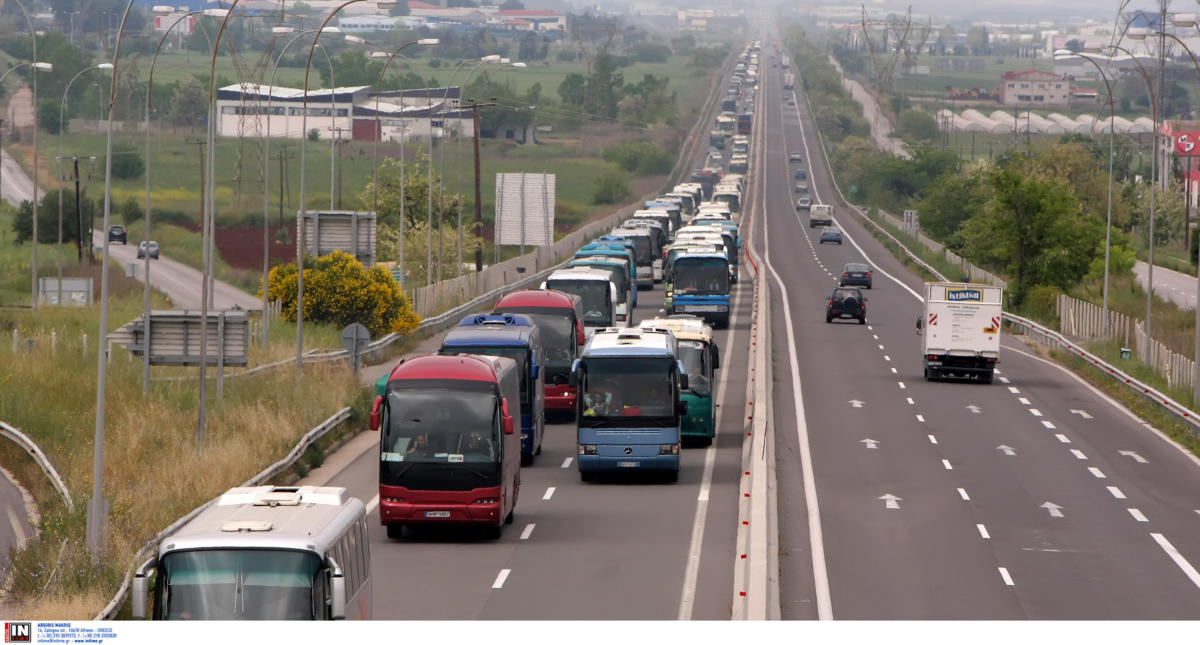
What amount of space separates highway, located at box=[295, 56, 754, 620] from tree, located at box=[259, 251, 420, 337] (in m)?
17.9

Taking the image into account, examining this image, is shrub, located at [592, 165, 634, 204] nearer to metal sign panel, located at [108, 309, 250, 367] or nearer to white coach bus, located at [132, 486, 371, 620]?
metal sign panel, located at [108, 309, 250, 367]

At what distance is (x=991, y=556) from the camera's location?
25609mm

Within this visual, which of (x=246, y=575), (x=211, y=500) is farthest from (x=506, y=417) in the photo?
(x=246, y=575)

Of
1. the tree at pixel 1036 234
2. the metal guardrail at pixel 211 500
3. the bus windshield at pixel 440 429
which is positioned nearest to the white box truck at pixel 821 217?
the tree at pixel 1036 234

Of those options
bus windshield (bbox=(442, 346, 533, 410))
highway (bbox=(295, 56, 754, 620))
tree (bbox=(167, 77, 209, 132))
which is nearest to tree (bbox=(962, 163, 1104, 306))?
highway (bbox=(295, 56, 754, 620))

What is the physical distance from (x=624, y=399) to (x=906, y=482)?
220 inches

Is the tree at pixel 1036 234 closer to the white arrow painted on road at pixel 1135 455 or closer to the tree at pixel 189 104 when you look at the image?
the white arrow painted on road at pixel 1135 455

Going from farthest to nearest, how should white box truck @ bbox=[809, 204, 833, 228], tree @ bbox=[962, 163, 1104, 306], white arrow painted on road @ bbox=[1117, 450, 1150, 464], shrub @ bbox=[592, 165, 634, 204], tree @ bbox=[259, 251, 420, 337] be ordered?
shrub @ bbox=[592, 165, 634, 204] → white box truck @ bbox=[809, 204, 833, 228] → tree @ bbox=[962, 163, 1104, 306] → tree @ bbox=[259, 251, 420, 337] → white arrow painted on road @ bbox=[1117, 450, 1150, 464]

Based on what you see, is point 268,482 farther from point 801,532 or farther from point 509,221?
point 509,221

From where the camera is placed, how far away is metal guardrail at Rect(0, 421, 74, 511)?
3055 cm

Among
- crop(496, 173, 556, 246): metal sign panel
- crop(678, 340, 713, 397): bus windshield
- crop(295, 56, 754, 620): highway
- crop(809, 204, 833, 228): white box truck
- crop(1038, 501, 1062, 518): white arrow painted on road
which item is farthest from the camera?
crop(809, 204, 833, 228): white box truck

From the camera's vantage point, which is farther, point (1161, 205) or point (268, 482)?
point (1161, 205)

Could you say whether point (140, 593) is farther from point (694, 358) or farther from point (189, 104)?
point (189, 104)
